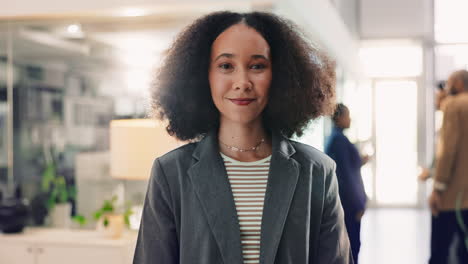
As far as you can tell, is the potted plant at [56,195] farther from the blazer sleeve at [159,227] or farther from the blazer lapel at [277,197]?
the blazer lapel at [277,197]

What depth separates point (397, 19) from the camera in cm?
728

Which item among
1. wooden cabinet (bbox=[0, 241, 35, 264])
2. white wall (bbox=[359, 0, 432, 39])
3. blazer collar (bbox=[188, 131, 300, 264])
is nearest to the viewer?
Answer: blazer collar (bbox=[188, 131, 300, 264])

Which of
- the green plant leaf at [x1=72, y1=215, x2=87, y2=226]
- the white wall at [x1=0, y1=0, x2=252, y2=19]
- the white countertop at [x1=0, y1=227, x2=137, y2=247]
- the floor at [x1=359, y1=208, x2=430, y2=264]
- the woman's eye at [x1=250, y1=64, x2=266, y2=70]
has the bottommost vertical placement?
the floor at [x1=359, y1=208, x2=430, y2=264]

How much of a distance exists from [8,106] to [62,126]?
42 cm

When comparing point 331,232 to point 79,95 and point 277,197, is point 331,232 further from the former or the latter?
point 79,95

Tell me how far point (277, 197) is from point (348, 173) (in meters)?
0.54

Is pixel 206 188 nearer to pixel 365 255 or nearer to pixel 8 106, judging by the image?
pixel 8 106

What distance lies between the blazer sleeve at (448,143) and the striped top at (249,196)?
208 cm

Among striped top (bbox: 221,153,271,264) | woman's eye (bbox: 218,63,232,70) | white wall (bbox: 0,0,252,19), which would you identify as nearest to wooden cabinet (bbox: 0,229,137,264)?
white wall (bbox: 0,0,252,19)

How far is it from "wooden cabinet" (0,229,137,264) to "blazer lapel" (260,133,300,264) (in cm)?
166

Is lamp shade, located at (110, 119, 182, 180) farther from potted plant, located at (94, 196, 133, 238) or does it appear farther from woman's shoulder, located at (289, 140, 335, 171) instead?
woman's shoulder, located at (289, 140, 335, 171)

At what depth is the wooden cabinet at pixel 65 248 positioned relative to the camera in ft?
8.69

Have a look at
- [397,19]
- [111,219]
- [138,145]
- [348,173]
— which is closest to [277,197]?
[348,173]

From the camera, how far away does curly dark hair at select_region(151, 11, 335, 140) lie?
4.09ft
